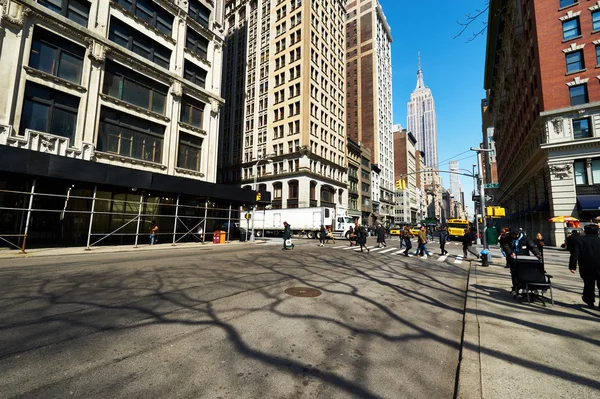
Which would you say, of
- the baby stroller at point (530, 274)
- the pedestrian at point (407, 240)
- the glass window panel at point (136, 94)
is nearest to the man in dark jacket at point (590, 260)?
the baby stroller at point (530, 274)

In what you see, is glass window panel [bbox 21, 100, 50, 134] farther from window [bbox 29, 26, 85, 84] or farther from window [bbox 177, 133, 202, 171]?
window [bbox 177, 133, 202, 171]

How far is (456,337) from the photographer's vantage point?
4426 millimetres

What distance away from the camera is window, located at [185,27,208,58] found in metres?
26.4

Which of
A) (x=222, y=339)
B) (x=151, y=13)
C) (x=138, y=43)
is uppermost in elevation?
(x=151, y=13)

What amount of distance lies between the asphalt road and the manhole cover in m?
0.23

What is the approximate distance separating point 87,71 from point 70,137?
5030mm

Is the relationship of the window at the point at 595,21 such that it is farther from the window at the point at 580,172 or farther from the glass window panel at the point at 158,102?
the glass window panel at the point at 158,102

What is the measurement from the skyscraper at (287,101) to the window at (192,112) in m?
19.1

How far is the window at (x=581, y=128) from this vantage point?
Result: 2305cm

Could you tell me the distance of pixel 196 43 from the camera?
27.0m

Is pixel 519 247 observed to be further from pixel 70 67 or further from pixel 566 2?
pixel 566 2

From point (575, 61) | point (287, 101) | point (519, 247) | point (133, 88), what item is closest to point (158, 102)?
point (133, 88)

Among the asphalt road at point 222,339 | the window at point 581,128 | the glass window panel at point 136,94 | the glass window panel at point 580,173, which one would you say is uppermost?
the glass window panel at point 136,94

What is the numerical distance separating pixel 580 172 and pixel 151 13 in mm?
40208
